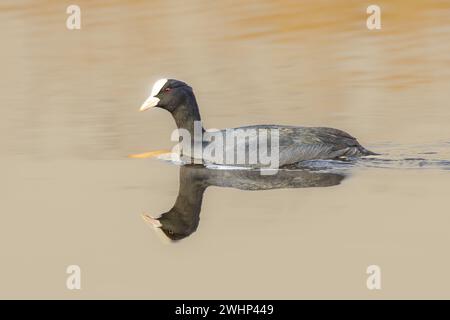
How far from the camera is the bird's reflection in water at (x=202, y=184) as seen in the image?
329 inches

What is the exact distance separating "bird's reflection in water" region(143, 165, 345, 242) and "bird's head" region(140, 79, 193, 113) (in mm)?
638

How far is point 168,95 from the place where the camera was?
10656 millimetres

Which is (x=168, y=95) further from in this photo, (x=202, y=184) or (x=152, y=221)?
(x=152, y=221)

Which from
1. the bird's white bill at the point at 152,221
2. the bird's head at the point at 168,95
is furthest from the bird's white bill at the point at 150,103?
the bird's white bill at the point at 152,221

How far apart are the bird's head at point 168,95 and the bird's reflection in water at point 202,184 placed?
2.09ft

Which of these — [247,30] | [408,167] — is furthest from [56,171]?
[247,30]

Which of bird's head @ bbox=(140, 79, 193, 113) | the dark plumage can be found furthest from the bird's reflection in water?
bird's head @ bbox=(140, 79, 193, 113)

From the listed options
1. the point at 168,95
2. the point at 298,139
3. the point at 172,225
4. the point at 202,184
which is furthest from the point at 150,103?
the point at 172,225

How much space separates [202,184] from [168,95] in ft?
4.30

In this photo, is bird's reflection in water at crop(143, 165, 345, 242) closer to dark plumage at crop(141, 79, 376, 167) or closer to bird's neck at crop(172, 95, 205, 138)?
dark plumage at crop(141, 79, 376, 167)

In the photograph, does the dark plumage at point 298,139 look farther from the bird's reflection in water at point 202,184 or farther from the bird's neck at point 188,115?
the bird's reflection in water at point 202,184

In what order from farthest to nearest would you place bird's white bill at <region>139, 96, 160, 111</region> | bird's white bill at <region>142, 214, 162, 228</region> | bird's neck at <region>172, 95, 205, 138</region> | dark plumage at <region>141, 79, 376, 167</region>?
bird's neck at <region>172, 95, 205, 138</region>
bird's white bill at <region>139, 96, 160, 111</region>
dark plumage at <region>141, 79, 376, 167</region>
bird's white bill at <region>142, 214, 162, 228</region>

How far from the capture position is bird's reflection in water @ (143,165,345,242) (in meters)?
8.35

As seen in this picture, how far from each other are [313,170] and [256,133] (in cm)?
64
